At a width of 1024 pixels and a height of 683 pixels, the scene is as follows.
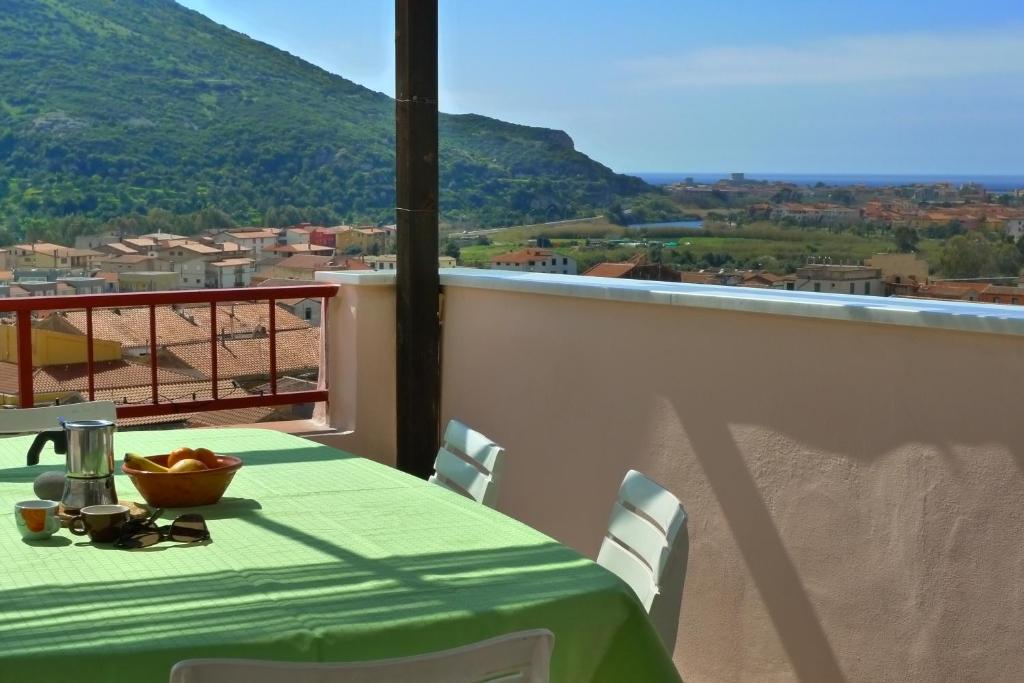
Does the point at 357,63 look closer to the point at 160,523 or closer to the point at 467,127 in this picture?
the point at 467,127

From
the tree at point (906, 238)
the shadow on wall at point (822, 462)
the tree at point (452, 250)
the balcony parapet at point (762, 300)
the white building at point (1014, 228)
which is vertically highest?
the white building at point (1014, 228)

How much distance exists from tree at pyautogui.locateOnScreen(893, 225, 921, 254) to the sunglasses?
218cm

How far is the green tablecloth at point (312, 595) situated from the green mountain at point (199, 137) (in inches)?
119

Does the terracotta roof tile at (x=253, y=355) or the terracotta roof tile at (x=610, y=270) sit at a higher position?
the terracotta roof tile at (x=610, y=270)

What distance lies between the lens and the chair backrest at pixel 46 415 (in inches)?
116

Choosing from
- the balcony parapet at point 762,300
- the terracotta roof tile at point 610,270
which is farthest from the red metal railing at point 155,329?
the terracotta roof tile at point 610,270

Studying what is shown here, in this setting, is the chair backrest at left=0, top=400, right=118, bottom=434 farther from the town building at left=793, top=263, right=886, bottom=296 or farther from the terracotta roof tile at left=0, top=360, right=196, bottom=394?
the town building at left=793, top=263, right=886, bottom=296

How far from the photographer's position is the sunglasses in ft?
6.22

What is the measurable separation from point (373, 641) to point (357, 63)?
19.5 ft

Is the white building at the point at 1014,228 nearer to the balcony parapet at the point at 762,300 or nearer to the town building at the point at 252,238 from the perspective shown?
the balcony parapet at the point at 762,300

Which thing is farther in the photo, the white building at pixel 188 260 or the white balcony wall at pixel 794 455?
the white building at pixel 188 260

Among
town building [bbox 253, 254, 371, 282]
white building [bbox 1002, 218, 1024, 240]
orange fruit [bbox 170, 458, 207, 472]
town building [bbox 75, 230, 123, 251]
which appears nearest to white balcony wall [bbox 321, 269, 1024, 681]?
white building [bbox 1002, 218, 1024, 240]

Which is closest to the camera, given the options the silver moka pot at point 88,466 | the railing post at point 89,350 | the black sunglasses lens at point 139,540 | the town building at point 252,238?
the black sunglasses lens at point 139,540

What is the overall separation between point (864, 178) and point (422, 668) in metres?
2.89
